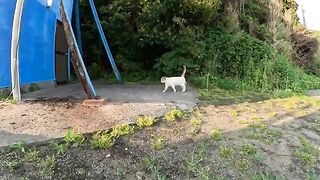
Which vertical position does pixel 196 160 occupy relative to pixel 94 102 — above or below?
below

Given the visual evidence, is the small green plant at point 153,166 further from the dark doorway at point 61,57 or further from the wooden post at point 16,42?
the dark doorway at point 61,57

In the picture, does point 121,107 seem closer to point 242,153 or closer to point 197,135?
point 197,135

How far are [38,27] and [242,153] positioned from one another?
5.74 meters

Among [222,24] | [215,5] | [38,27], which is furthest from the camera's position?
[222,24]

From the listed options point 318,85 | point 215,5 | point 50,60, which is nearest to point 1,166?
point 50,60

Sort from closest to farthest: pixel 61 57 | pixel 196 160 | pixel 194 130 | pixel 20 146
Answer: pixel 20 146
pixel 196 160
pixel 194 130
pixel 61 57

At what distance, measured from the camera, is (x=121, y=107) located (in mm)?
5227

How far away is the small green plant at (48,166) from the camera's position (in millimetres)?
3254

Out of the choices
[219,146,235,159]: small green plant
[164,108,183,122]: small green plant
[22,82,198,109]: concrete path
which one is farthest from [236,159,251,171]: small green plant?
[22,82,198,109]: concrete path

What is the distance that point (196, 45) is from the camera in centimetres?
911

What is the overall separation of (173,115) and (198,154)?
1032 millimetres

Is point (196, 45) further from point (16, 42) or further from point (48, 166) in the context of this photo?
point (48, 166)

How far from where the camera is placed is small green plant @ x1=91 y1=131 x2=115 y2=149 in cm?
373

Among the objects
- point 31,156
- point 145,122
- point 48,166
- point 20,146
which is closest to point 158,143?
point 145,122
